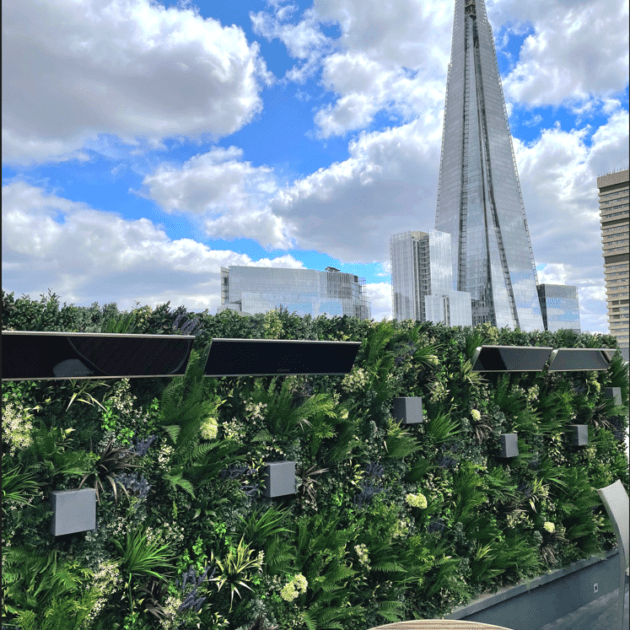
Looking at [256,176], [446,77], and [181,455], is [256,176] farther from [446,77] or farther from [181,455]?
[181,455]

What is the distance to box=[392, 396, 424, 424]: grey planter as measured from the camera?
4863mm

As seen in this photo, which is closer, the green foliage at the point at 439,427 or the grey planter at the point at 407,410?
the grey planter at the point at 407,410

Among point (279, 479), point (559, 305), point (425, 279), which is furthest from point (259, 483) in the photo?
point (559, 305)

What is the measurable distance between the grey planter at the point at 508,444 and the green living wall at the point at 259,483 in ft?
0.32

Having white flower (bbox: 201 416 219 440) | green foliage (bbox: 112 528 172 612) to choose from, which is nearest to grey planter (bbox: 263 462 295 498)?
white flower (bbox: 201 416 219 440)

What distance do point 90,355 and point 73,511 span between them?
3.00 ft

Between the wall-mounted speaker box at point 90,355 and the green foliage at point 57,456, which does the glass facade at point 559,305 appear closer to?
the wall-mounted speaker box at point 90,355

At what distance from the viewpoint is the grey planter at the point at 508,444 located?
5.68 m

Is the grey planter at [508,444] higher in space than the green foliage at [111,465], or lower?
lower

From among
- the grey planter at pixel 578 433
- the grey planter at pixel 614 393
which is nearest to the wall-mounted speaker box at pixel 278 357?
the grey planter at pixel 578 433

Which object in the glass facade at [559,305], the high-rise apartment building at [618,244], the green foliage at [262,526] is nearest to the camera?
the high-rise apartment building at [618,244]

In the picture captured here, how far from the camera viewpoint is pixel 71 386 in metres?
3.19

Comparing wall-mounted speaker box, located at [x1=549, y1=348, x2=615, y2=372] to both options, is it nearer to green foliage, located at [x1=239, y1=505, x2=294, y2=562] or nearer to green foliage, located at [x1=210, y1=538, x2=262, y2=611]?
green foliage, located at [x1=239, y1=505, x2=294, y2=562]

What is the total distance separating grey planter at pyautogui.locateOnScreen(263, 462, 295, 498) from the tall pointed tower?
271ft
